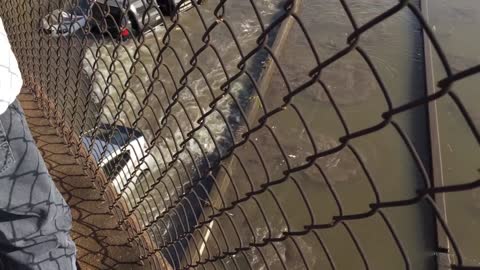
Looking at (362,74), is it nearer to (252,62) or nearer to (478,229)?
(252,62)

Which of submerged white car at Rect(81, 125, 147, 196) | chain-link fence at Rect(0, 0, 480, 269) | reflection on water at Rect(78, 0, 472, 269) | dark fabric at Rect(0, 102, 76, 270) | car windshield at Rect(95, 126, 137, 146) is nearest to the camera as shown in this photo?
dark fabric at Rect(0, 102, 76, 270)

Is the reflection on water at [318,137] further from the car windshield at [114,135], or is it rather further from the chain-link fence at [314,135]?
the car windshield at [114,135]

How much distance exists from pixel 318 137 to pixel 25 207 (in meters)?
4.13

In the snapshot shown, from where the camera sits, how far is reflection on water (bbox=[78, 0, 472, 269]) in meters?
4.27

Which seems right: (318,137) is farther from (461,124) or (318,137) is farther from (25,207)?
(25,207)

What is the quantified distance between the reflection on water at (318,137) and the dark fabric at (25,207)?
1.92 m

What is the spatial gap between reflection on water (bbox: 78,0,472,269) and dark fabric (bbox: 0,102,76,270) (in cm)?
192

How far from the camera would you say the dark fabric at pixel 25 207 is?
4.06 feet

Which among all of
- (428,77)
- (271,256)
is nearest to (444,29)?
(428,77)

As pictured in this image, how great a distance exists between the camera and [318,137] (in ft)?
16.9

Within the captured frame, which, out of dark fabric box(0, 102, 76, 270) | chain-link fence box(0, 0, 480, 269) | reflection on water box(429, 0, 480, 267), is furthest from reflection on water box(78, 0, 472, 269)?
dark fabric box(0, 102, 76, 270)

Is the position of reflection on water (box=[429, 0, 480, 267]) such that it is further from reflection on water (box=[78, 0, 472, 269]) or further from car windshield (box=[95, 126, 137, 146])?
car windshield (box=[95, 126, 137, 146])

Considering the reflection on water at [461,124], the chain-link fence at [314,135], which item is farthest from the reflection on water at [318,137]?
the reflection on water at [461,124]

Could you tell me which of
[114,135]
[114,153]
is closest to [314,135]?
[114,135]
